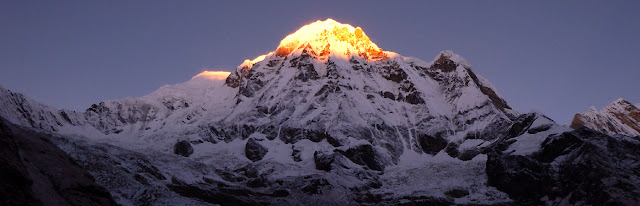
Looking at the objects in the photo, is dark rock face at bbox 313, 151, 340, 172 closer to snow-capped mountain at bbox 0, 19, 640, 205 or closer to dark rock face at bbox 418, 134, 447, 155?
snow-capped mountain at bbox 0, 19, 640, 205

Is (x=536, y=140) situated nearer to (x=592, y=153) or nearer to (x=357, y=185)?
(x=592, y=153)

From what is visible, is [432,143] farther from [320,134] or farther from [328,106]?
[320,134]

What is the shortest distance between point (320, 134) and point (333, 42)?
A: 181ft

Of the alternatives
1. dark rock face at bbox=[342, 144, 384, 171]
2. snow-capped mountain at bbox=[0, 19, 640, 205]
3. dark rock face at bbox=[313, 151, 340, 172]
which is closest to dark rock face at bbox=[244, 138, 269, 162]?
snow-capped mountain at bbox=[0, 19, 640, 205]

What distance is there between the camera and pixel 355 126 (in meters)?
126

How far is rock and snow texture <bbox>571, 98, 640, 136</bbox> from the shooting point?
5482 inches

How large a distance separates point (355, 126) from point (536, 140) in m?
38.2

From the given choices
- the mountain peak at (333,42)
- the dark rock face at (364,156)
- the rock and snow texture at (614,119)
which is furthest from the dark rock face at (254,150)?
the rock and snow texture at (614,119)

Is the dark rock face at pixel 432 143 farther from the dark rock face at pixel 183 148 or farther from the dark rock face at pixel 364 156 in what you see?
the dark rock face at pixel 183 148

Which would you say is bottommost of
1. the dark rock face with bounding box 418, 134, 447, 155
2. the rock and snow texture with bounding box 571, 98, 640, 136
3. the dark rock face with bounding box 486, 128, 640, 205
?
the dark rock face with bounding box 486, 128, 640, 205

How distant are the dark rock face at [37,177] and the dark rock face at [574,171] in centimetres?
6010

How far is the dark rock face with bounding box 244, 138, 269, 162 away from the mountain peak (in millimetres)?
51426

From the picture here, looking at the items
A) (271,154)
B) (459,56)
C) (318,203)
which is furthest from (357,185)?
(459,56)

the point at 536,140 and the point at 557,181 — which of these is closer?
the point at 557,181
